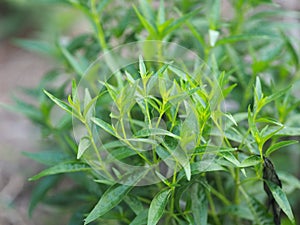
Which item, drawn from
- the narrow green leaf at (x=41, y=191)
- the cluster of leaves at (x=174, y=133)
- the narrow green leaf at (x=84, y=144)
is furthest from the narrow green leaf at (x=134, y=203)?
the narrow green leaf at (x=41, y=191)

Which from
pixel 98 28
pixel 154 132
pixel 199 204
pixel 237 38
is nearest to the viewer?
pixel 154 132

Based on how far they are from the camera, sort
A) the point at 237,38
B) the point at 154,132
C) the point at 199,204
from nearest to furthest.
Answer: the point at 154,132 → the point at 199,204 → the point at 237,38

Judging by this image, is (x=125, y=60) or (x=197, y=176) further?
(x=125, y=60)

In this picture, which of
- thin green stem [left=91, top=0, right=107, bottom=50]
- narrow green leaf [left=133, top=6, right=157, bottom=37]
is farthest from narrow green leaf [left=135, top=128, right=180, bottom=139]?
thin green stem [left=91, top=0, right=107, bottom=50]

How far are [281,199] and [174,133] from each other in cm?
20

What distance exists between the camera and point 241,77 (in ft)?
3.74

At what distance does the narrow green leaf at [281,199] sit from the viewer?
2.68 ft

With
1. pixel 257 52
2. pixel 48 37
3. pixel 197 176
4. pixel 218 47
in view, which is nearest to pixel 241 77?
pixel 218 47

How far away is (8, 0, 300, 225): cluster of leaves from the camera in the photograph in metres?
0.80

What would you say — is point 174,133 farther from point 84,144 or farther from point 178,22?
point 178,22

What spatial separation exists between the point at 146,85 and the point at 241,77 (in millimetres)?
381

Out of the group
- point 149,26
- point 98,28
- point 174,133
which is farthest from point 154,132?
point 98,28

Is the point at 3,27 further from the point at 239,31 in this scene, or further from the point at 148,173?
the point at 148,173

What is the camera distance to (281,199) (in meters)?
0.83
